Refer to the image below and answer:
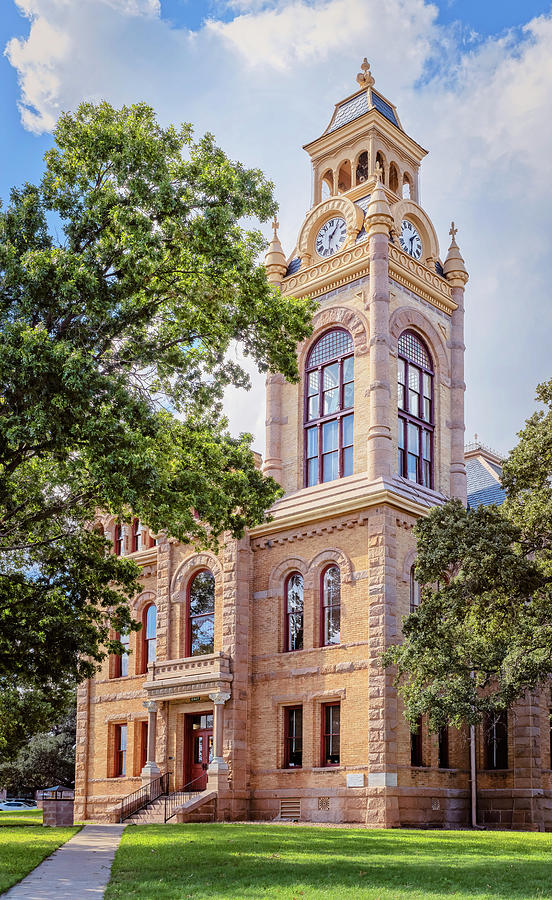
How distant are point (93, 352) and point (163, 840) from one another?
31.5 feet

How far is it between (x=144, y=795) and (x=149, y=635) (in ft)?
21.6

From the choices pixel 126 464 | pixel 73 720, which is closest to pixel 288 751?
pixel 126 464

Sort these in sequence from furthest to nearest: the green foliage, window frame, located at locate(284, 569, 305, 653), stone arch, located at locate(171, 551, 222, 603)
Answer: the green foliage, stone arch, located at locate(171, 551, 222, 603), window frame, located at locate(284, 569, 305, 653)

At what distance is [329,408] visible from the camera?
1272 inches

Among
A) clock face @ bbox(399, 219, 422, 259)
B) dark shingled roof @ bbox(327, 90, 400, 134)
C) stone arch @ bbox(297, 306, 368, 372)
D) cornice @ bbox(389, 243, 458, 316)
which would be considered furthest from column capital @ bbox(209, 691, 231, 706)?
dark shingled roof @ bbox(327, 90, 400, 134)

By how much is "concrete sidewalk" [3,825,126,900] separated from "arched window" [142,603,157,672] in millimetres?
14890

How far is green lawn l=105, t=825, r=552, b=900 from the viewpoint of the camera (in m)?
11.2

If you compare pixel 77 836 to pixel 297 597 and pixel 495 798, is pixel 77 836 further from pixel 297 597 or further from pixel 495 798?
pixel 495 798

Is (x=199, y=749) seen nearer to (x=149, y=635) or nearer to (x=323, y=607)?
(x=149, y=635)

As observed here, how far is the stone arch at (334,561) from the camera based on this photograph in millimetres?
28531

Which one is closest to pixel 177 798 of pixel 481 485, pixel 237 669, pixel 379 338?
pixel 237 669

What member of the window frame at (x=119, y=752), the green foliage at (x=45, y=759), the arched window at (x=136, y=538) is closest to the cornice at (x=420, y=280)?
the arched window at (x=136, y=538)

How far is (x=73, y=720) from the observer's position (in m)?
54.9

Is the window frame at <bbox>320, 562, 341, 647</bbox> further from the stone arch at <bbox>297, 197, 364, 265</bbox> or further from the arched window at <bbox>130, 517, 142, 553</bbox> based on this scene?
the stone arch at <bbox>297, 197, 364, 265</bbox>
